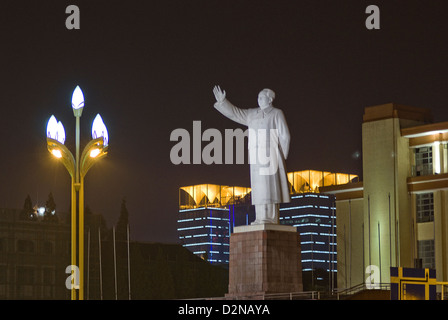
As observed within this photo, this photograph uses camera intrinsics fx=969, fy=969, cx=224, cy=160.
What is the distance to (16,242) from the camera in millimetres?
86688

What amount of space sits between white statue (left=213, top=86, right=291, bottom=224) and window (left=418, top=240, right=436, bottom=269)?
17.9 metres

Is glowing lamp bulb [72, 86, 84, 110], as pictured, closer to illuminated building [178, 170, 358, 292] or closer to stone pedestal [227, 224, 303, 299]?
stone pedestal [227, 224, 303, 299]

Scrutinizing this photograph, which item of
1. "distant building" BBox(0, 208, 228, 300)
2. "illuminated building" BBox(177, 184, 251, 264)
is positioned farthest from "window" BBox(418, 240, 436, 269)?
"illuminated building" BBox(177, 184, 251, 264)

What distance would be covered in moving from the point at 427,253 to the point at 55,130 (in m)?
23.4

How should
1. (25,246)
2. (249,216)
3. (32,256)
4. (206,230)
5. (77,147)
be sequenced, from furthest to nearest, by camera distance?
(206,230), (249,216), (32,256), (25,246), (77,147)

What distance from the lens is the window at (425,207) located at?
45344 millimetres

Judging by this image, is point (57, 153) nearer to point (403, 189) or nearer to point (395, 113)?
point (395, 113)

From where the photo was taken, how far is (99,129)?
27.0 metres

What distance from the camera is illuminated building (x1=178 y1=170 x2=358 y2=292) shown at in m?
103

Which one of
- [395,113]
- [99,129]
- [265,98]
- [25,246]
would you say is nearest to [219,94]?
[265,98]
